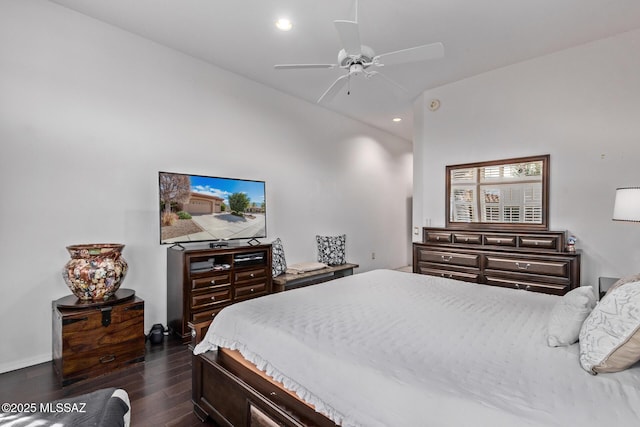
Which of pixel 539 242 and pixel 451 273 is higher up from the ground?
pixel 539 242

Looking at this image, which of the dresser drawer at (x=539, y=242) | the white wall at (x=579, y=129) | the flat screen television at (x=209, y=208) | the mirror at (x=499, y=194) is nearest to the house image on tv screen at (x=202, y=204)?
the flat screen television at (x=209, y=208)

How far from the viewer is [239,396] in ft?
5.39

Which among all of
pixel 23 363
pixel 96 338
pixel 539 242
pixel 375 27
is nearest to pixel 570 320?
pixel 539 242

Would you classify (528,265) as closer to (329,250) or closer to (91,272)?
(329,250)

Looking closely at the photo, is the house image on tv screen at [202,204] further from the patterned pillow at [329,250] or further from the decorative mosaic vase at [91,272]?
the patterned pillow at [329,250]

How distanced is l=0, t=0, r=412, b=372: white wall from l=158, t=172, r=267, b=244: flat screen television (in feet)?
0.84

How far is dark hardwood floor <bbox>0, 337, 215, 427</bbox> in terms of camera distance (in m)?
1.99

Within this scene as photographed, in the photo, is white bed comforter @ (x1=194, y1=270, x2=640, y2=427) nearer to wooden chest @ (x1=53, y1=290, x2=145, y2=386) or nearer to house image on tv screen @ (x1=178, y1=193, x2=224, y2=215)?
wooden chest @ (x1=53, y1=290, x2=145, y2=386)

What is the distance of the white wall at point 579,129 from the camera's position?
3248mm

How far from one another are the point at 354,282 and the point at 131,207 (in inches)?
93.0

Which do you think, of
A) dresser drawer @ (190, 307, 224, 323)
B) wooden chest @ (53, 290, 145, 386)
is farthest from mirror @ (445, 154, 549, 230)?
wooden chest @ (53, 290, 145, 386)

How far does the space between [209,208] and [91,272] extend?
1.30 m

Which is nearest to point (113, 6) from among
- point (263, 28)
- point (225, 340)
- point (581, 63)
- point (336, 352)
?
point (263, 28)

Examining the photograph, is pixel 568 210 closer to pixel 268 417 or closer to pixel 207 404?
pixel 268 417
